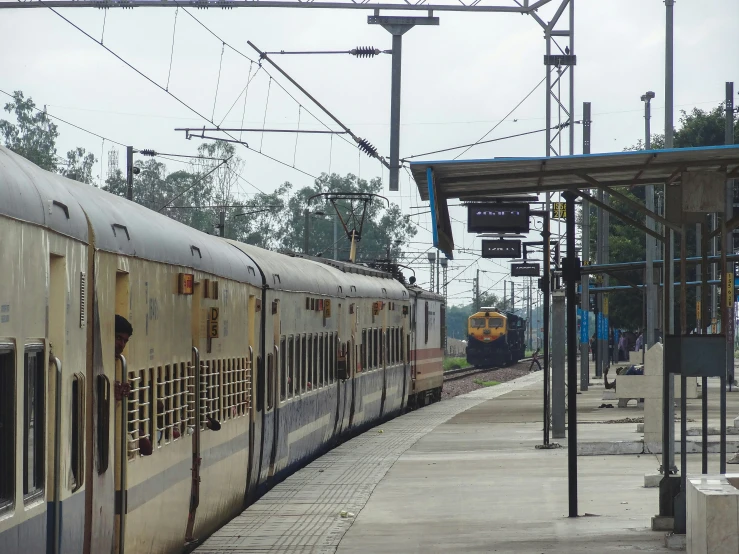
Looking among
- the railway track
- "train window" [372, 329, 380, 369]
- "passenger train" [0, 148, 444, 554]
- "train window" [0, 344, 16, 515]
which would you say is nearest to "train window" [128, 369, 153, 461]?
"passenger train" [0, 148, 444, 554]

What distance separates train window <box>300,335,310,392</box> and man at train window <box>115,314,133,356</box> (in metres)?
8.74

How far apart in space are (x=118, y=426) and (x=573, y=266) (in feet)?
17.6

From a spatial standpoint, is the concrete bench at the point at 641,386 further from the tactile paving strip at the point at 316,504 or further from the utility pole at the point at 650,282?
the tactile paving strip at the point at 316,504

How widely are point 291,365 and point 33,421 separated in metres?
9.75

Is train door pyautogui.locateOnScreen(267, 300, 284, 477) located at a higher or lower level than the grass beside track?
higher

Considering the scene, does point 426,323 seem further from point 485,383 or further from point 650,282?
point 485,383

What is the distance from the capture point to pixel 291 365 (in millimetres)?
15258

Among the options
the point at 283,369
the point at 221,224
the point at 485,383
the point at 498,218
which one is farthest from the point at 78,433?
the point at 485,383

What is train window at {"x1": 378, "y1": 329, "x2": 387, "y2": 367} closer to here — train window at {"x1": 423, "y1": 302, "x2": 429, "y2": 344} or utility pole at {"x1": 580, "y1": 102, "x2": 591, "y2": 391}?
train window at {"x1": 423, "y1": 302, "x2": 429, "y2": 344}

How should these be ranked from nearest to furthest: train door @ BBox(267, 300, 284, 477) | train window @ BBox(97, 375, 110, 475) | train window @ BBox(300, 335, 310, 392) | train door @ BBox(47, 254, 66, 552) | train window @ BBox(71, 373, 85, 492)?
train door @ BBox(47, 254, 66, 552)
train window @ BBox(71, 373, 85, 492)
train window @ BBox(97, 375, 110, 475)
train door @ BBox(267, 300, 284, 477)
train window @ BBox(300, 335, 310, 392)

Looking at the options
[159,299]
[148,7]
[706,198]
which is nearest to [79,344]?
[159,299]

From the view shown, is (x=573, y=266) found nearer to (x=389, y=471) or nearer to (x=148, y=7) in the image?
(x=389, y=471)

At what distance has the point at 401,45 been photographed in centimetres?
1805

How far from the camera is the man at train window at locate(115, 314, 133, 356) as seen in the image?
718cm
